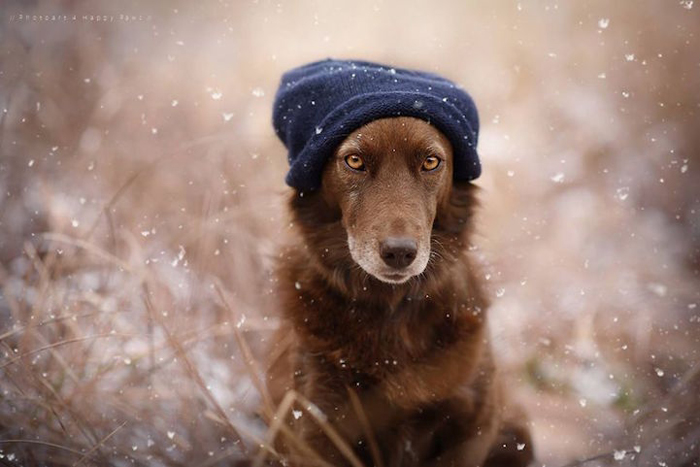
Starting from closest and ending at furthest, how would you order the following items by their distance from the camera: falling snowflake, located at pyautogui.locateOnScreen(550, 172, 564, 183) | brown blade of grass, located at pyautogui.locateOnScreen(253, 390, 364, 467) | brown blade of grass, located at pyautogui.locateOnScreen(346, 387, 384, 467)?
brown blade of grass, located at pyautogui.locateOnScreen(253, 390, 364, 467) → brown blade of grass, located at pyautogui.locateOnScreen(346, 387, 384, 467) → falling snowflake, located at pyautogui.locateOnScreen(550, 172, 564, 183)

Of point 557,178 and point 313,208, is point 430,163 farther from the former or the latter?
point 557,178

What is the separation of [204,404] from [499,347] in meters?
2.05

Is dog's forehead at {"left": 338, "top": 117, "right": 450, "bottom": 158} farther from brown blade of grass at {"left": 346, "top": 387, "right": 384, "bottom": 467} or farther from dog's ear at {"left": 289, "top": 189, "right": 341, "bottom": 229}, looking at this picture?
brown blade of grass at {"left": 346, "top": 387, "right": 384, "bottom": 467}

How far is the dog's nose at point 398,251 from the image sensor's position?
7.45ft

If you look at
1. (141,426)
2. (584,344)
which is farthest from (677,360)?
(141,426)

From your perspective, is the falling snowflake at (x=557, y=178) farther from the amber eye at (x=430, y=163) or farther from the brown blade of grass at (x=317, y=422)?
the brown blade of grass at (x=317, y=422)

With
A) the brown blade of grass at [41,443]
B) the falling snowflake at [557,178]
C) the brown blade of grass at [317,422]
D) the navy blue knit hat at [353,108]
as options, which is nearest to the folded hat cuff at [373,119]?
the navy blue knit hat at [353,108]

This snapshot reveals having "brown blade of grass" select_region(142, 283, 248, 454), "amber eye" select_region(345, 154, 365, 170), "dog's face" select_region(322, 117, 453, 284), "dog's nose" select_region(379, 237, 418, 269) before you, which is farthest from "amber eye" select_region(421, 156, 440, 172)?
"brown blade of grass" select_region(142, 283, 248, 454)

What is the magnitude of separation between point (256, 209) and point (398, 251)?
2.37m

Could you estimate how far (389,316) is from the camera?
2777 mm

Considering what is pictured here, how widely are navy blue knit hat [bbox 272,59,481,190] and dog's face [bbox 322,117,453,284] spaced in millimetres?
57

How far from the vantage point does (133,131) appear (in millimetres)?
5109

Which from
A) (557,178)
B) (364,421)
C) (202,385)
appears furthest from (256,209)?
(557,178)

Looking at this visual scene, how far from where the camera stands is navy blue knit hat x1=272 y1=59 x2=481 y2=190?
241 centimetres
